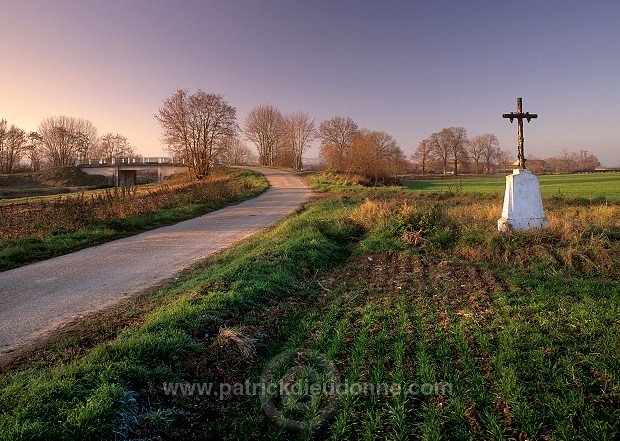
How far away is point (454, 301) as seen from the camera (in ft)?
16.9

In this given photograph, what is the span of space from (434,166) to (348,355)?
86.7 meters

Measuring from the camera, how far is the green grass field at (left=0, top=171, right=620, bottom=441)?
2.67 meters

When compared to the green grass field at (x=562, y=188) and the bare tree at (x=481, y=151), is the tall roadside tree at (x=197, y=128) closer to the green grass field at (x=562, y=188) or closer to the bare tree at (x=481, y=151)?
the green grass field at (x=562, y=188)

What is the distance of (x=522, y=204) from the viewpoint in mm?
8859

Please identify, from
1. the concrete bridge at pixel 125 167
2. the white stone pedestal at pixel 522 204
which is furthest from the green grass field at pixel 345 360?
the concrete bridge at pixel 125 167

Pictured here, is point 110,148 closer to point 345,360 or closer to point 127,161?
point 127,161

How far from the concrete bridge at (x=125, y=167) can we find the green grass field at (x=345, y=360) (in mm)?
46172

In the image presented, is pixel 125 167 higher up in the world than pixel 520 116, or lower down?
higher up

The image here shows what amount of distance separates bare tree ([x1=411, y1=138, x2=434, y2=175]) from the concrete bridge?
2254 inches

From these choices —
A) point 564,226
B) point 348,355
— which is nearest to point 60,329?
point 348,355

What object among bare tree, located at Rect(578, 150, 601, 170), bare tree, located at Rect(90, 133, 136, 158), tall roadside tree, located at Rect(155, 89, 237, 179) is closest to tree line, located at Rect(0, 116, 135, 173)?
bare tree, located at Rect(90, 133, 136, 158)

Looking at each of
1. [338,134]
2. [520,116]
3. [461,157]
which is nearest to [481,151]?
[461,157]

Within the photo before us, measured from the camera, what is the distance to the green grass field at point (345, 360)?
8.77 feet

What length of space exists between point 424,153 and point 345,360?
84.0 meters
